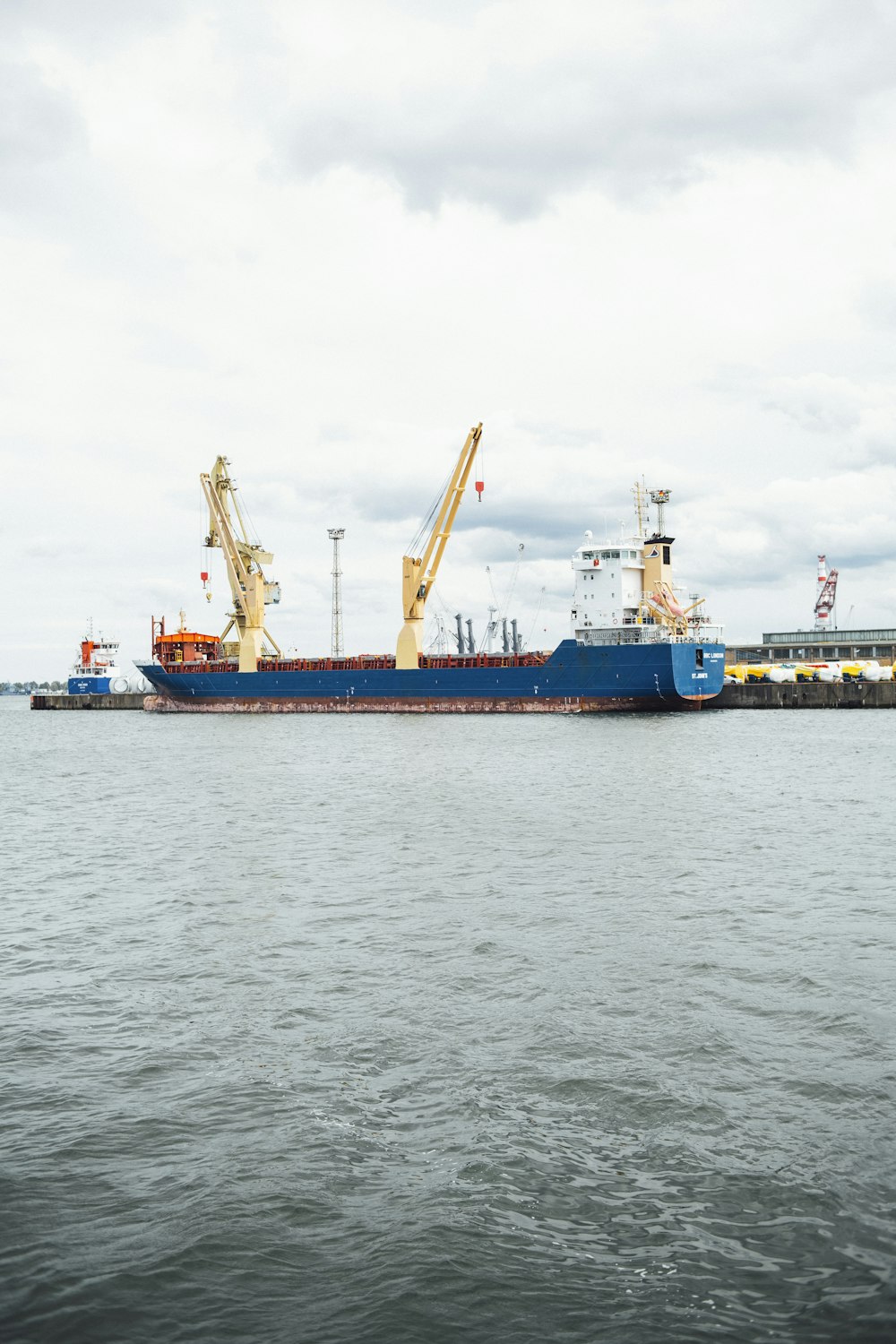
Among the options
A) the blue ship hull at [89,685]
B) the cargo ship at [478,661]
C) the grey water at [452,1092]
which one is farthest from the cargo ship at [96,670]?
the grey water at [452,1092]

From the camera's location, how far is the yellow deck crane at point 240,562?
81500mm

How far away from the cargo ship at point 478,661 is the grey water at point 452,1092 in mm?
42877

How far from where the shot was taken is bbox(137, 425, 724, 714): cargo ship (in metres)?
62.7

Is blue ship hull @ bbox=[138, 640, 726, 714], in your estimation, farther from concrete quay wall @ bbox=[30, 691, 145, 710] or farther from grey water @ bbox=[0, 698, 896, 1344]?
grey water @ bbox=[0, 698, 896, 1344]

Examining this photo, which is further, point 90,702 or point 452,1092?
point 90,702

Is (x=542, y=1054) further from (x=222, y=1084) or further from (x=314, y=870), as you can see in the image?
(x=314, y=870)

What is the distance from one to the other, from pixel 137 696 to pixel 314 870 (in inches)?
4013

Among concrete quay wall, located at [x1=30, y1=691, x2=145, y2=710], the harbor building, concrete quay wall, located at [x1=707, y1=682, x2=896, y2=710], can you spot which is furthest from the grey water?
concrete quay wall, located at [x1=30, y1=691, x2=145, y2=710]

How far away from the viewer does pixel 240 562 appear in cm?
8150

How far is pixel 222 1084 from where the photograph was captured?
330 inches

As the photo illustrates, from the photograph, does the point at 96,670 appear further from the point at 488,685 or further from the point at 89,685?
the point at 488,685

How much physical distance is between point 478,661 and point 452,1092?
6436 cm

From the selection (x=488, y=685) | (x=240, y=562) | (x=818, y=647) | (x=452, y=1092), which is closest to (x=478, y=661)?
(x=488, y=685)

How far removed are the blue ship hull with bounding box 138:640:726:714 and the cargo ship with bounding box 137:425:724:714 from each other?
0.09 meters
